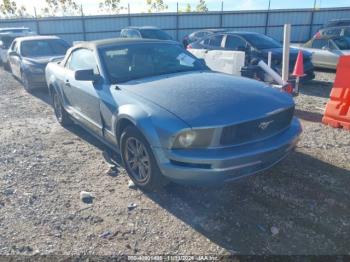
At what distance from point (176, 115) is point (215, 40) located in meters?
8.10

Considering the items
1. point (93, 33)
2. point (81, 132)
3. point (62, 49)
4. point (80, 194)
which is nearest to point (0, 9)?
point (93, 33)

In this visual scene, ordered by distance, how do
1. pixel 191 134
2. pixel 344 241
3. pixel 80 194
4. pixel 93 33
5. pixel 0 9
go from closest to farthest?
pixel 344 241 → pixel 191 134 → pixel 80 194 → pixel 93 33 → pixel 0 9

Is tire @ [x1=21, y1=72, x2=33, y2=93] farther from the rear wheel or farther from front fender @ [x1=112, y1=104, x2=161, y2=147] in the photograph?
front fender @ [x1=112, y1=104, x2=161, y2=147]

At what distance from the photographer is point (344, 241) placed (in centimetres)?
290

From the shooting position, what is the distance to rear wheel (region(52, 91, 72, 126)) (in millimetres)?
6142

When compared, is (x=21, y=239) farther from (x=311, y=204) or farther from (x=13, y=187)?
(x=311, y=204)

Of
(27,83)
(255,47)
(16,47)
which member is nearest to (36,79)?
(27,83)

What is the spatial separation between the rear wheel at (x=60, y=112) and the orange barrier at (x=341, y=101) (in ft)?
15.9

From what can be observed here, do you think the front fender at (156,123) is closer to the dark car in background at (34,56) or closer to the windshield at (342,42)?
the dark car in background at (34,56)

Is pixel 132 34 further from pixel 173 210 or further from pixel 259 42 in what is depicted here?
pixel 173 210

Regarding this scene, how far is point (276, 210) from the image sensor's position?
3385 millimetres

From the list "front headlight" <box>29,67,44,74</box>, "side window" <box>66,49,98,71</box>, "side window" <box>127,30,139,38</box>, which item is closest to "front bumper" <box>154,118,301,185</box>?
"side window" <box>66,49,98,71</box>

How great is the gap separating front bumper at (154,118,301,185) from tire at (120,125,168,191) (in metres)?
0.23

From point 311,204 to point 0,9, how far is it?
45828 mm
